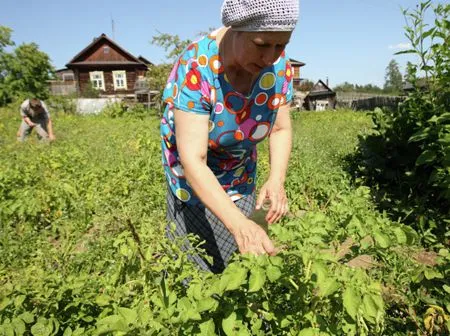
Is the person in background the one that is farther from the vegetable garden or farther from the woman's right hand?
the woman's right hand

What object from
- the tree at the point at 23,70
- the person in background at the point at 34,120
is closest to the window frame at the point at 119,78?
the tree at the point at 23,70

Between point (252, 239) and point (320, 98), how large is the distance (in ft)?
141

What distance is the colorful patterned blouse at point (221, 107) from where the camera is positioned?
154cm

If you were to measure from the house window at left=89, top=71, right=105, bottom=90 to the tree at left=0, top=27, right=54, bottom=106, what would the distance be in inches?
322

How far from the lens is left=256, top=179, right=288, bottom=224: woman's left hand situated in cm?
167

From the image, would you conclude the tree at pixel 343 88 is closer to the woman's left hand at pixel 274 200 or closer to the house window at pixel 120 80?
the house window at pixel 120 80

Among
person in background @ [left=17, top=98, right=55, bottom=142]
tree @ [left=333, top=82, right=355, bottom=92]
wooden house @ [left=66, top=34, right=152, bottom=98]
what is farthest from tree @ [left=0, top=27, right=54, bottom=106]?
tree @ [left=333, top=82, right=355, bottom=92]

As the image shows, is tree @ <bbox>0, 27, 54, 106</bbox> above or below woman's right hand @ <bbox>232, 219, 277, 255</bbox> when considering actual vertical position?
above

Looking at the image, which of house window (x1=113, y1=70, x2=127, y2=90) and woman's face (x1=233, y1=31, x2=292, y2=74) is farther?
house window (x1=113, y1=70, x2=127, y2=90)

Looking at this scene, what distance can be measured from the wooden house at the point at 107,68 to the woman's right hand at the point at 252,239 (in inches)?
1378

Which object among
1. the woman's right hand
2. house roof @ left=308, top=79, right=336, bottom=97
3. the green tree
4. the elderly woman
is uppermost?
the green tree

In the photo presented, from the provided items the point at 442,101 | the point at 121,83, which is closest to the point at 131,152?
the point at 442,101

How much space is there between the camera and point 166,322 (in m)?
1.14

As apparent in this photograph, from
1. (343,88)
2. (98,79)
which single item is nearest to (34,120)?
(98,79)
